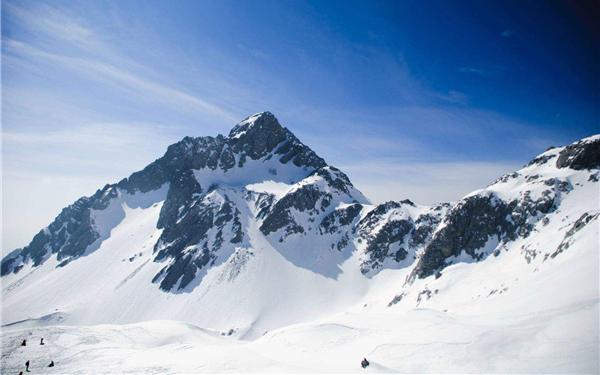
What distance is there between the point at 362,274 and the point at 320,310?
27.4 m

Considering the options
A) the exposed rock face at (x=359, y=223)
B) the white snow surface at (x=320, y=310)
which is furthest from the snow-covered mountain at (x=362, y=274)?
the exposed rock face at (x=359, y=223)

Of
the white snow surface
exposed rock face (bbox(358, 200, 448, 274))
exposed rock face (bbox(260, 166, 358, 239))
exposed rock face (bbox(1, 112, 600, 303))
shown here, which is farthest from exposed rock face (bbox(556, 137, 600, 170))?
exposed rock face (bbox(260, 166, 358, 239))

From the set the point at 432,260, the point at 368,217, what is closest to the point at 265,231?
the point at 368,217

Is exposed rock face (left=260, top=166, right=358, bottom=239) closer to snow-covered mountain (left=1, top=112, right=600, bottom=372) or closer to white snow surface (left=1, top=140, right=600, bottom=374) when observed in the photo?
snow-covered mountain (left=1, top=112, right=600, bottom=372)

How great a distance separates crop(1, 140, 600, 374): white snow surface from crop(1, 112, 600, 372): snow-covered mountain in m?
0.35

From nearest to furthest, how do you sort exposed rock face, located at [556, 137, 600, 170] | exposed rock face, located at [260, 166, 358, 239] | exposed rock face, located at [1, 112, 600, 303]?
exposed rock face, located at [556, 137, 600, 170] → exposed rock face, located at [1, 112, 600, 303] → exposed rock face, located at [260, 166, 358, 239]

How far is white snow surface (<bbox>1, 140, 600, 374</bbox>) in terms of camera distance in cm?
2703

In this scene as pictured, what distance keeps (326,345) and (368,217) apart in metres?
132

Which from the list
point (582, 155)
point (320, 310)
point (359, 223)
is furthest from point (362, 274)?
point (582, 155)

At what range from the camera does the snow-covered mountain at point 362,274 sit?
30766 millimetres

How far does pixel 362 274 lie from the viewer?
142500mm

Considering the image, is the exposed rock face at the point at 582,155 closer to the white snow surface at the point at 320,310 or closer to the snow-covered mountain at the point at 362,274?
the snow-covered mountain at the point at 362,274

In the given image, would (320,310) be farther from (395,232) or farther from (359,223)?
(359,223)

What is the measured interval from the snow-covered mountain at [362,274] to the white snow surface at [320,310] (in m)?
0.35
